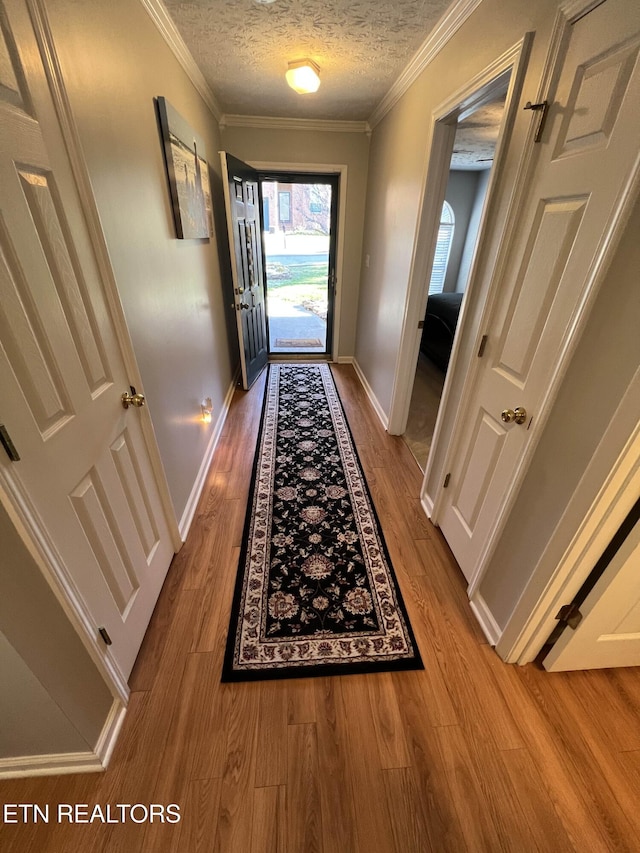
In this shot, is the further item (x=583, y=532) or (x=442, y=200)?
(x=442, y=200)

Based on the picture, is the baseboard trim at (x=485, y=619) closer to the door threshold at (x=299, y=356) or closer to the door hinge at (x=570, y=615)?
the door hinge at (x=570, y=615)

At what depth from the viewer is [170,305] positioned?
1.79 meters

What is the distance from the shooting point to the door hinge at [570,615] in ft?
3.99

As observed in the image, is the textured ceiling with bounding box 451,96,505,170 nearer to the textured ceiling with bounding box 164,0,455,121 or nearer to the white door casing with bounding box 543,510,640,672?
the textured ceiling with bounding box 164,0,455,121

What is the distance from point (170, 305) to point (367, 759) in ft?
6.77

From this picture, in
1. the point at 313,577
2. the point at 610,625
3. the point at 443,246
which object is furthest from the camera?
the point at 443,246

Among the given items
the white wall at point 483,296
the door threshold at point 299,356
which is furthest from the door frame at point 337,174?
the white wall at point 483,296

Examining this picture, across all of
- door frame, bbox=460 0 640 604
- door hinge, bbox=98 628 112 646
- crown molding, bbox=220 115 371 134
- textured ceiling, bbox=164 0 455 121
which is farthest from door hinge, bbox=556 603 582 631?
crown molding, bbox=220 115 371 134

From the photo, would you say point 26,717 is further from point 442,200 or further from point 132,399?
point 442,200

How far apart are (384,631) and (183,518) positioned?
3.89 feet

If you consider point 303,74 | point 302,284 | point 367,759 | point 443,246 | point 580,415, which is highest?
point 303,74

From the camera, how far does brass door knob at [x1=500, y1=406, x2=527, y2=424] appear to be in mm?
1205

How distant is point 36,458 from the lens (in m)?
0.84

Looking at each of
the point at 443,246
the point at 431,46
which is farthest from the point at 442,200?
the point at 443,246
